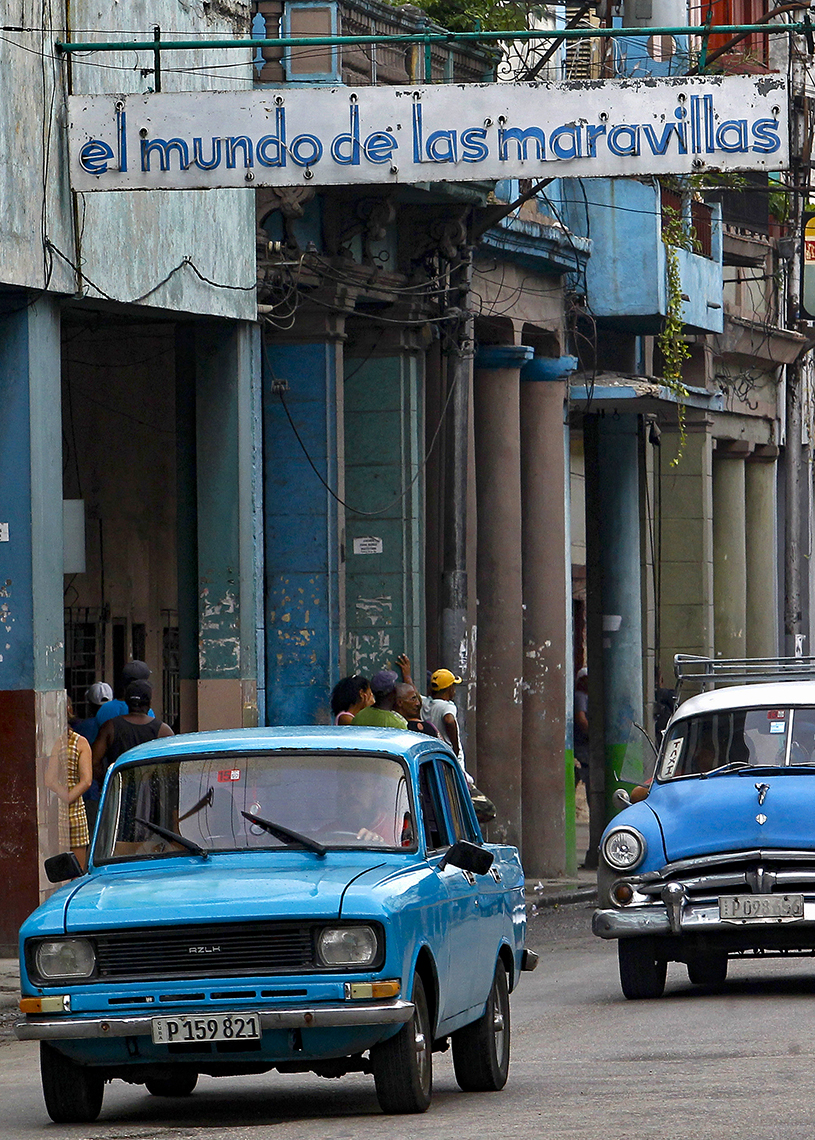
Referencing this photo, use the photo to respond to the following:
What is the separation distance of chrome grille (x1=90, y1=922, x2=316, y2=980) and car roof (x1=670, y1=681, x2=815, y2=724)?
6.25 m

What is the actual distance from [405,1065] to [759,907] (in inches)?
189

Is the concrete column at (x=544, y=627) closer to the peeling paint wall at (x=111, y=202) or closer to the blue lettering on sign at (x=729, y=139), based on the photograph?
the peeling paint wall at (x=111, y=202)

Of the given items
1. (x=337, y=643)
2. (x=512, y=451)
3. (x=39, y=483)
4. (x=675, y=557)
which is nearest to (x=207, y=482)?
(x=337, y=643)

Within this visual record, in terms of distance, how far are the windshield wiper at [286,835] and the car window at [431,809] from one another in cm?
51

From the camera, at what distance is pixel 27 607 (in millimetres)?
16703

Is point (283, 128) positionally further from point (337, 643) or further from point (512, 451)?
point (512, 451)

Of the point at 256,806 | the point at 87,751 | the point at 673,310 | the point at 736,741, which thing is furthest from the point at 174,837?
the point at 673,310

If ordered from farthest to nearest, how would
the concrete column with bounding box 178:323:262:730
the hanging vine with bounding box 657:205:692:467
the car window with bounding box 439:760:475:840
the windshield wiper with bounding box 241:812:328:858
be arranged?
the hanging vine with bounding box 657:205:692:467, the concrete column with bounding box 178:323:262:730, the car window with bounding box 439:760:475:840, the windshield wiper with bounding box 241:812:328:858

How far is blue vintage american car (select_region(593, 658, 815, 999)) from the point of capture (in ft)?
42.9

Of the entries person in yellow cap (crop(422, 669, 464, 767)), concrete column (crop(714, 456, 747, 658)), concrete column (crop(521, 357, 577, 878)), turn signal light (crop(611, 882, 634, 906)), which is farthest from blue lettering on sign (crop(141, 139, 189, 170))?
concrete column (crop(714, 456, 747, 658))

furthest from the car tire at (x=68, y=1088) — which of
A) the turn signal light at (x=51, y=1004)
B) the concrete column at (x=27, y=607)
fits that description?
the concrete column at (x=27, y=607)

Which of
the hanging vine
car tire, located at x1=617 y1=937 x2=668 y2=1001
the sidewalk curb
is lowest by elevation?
the sidewalk curb

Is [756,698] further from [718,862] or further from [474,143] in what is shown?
[474,143]

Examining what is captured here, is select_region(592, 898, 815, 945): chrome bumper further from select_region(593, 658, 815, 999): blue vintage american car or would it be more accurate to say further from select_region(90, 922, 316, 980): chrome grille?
select_region(90, 922, 316, 980): chrome grille
